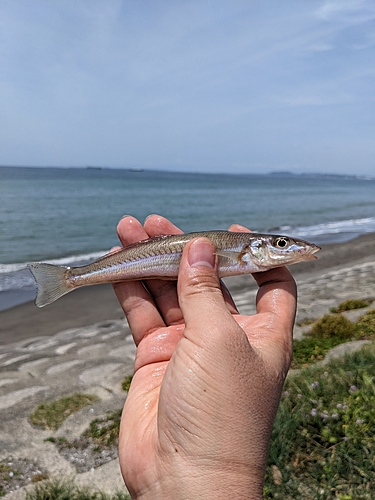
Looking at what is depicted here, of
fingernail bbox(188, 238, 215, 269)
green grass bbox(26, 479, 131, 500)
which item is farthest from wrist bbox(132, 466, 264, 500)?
green grass bbox(26, 479, 131, 500)

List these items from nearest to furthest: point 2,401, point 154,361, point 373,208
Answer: point 154,361
point 2,401
point 373,208

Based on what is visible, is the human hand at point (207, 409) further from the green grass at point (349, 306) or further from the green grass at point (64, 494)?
the green grass at point (349, 306)

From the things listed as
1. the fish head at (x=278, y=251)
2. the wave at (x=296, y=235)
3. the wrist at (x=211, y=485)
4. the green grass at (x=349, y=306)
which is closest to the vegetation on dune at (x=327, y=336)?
the green grass at (x=349, y=306)

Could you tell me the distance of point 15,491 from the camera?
231 inches

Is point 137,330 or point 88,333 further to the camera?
point 88,333

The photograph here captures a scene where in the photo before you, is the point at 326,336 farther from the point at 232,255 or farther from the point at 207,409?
the point at 207,409

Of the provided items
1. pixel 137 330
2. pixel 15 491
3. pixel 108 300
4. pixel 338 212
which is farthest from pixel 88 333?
pixel 338 212

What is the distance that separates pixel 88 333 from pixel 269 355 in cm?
1084

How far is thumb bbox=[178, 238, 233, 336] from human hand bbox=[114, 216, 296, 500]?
0.04 ft

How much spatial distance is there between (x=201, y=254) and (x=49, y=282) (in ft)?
8.63

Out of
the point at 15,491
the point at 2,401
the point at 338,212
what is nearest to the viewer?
the point at 15,491

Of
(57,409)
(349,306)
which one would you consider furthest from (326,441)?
(349,306)

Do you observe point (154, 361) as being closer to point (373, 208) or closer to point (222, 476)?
point (222, 476)

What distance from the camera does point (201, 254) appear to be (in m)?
4.43
